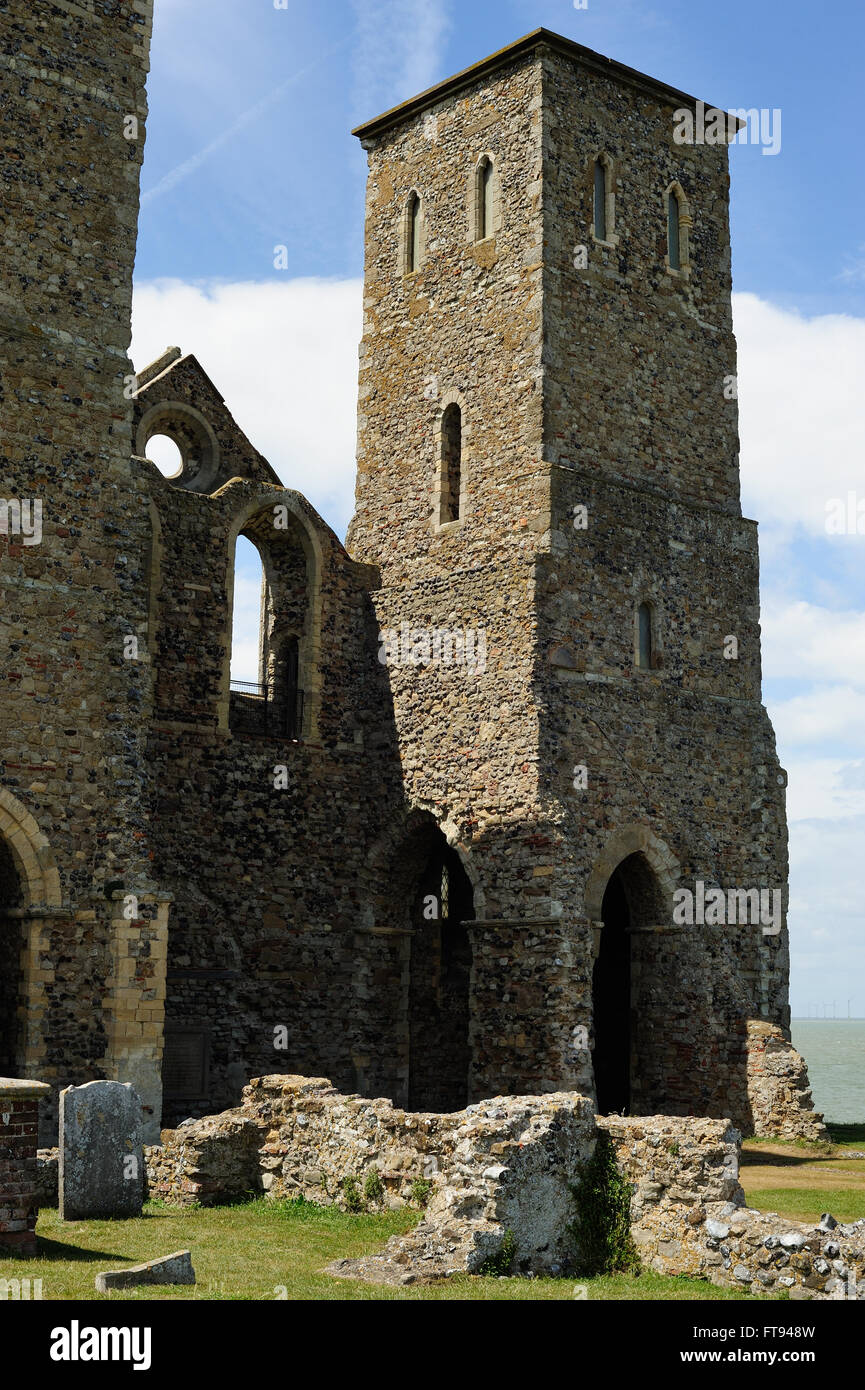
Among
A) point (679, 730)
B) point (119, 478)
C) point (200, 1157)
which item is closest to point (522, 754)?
point (679, 730)

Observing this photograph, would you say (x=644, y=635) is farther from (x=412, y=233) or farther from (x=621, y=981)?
(x=412, y=233)

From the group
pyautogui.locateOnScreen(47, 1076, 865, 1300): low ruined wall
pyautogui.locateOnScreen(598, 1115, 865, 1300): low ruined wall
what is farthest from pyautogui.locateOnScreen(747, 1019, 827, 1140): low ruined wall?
pyautogui.locateOnScreen(598, 1115, 865, 1300): low ruined wall

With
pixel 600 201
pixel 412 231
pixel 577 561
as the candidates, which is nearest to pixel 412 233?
pixel 412 231

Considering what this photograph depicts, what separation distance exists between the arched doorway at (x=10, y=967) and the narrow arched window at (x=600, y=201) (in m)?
13.1

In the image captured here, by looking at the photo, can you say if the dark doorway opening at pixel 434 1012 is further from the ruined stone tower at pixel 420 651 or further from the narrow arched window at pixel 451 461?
the narrow arched window at pixel 451 461

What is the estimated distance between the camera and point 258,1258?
1133 cm

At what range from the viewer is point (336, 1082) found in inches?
860

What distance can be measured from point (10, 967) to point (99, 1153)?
4229 mm

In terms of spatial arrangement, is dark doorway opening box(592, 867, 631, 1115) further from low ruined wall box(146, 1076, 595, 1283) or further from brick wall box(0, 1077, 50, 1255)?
brick wall box(0, 1077, 50, 1255)

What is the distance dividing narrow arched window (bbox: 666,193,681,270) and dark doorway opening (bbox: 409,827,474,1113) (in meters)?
10.1

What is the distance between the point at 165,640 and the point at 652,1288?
12308mm

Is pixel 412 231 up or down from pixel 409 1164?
→ up

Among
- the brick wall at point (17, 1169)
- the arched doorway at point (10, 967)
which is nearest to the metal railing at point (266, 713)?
the arched doorway at point (10, 967)

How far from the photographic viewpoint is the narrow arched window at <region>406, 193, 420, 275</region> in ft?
81.3
